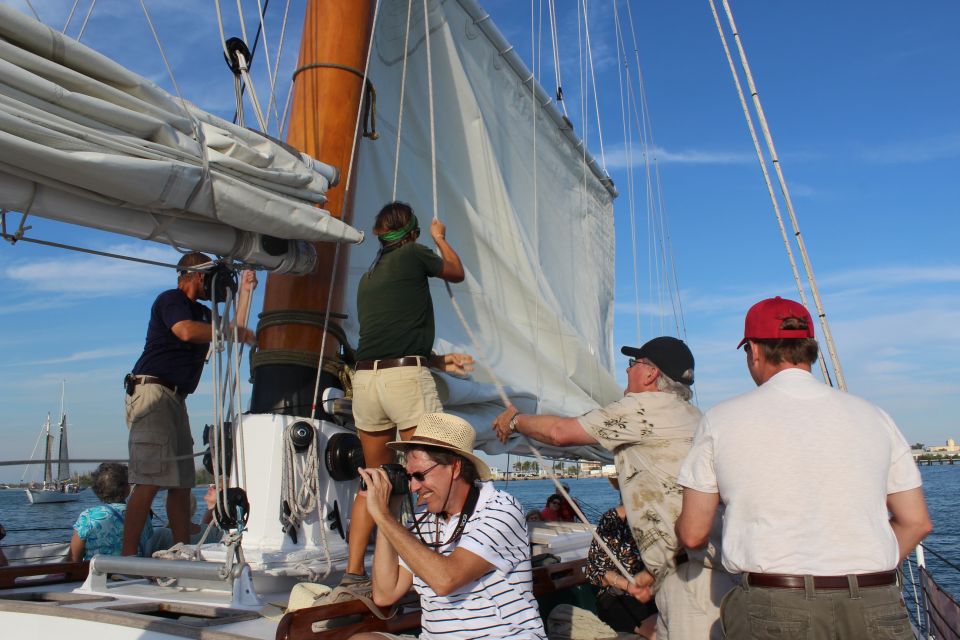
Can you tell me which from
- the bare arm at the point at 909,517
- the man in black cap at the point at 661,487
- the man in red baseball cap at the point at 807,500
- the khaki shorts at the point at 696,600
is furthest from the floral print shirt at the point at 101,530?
the bare arm at the point at 909,517

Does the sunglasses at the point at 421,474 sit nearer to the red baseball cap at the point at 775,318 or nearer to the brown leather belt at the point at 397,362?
the red baseball cap at the point at 775,318

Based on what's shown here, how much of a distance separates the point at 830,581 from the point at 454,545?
1064 mm

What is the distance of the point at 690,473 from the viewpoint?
6.47ft

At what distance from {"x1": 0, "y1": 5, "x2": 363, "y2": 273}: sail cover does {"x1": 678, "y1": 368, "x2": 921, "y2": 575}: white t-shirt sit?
2152 mm

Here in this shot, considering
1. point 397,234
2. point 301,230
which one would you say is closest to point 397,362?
point 397,234

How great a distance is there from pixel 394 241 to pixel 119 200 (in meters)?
1.16

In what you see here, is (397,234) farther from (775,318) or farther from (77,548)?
(77,548)

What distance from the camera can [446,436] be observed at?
2.38 metres

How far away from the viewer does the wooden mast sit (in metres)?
3.95

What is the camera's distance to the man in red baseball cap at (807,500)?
1.73 metres

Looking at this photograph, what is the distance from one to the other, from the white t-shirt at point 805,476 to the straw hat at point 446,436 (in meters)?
0.77

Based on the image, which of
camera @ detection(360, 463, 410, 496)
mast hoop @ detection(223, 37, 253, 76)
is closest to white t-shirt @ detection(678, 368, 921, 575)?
camera @ detection(360, 463, 410, 496)

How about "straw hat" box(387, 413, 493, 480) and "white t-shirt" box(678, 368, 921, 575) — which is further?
"straw hat" box(387, 413, 493, 480)

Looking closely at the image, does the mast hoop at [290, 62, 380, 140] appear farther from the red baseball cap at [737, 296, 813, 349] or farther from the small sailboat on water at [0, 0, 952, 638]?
the red baseball cap at [737, 296, 813, 349]
